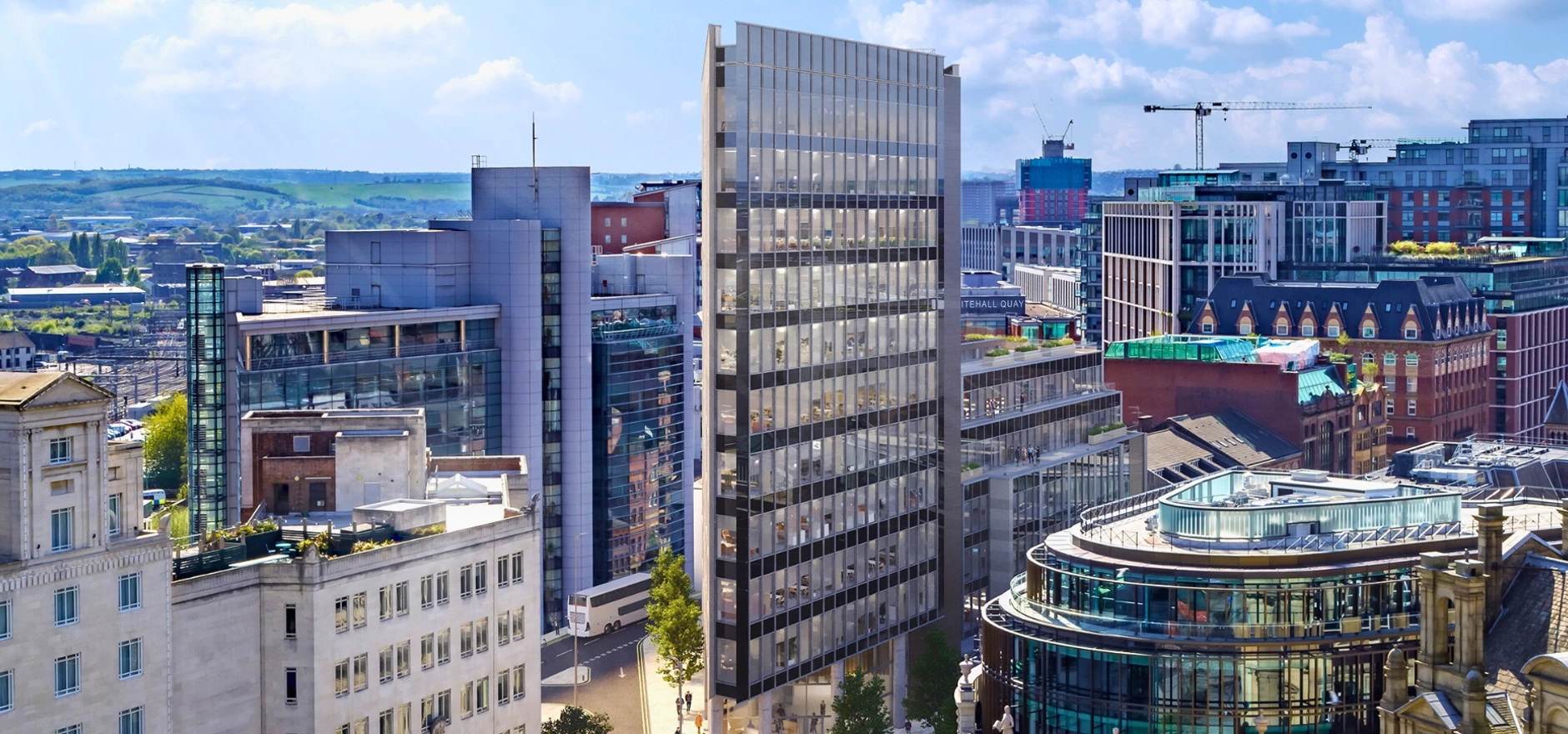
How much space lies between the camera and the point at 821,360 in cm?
14275

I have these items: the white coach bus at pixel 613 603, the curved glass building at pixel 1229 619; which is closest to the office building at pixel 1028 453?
the white coach bus at pixel 613 603

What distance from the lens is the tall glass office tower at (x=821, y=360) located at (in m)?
136

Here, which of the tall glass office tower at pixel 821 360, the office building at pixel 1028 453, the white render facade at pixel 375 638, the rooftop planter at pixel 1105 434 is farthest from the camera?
the rooftop planter at pixel 1105 434

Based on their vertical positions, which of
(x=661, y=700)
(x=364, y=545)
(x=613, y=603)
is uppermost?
(x=364, y=545)

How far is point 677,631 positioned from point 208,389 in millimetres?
40126

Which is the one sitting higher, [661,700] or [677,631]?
[677,631]

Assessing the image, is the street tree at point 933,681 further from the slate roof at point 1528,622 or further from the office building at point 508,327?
the slate roof at point 1528,622

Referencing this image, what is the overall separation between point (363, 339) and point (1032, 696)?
83.7m

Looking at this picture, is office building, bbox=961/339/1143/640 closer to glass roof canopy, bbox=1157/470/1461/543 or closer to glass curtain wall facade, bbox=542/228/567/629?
glass curtain wall facade, bbox=542/228/567/629

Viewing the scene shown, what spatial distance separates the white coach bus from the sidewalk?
254 inches

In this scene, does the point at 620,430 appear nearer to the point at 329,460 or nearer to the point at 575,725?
the point at 575,725

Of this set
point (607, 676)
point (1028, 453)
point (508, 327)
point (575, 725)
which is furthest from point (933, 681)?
point (508, 327)

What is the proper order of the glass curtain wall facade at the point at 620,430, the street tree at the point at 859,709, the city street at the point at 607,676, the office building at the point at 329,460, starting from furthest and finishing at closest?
1. the glass curtain wall facade at the point at 620,430
2. the city street at the point at 607,676
3. the street tree at the point at 859,709
4. the office building at the point at 329,460

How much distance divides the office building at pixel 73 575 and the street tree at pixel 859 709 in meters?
51.2
